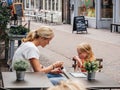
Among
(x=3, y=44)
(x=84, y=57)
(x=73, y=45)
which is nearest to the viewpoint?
(x=84, y=57)

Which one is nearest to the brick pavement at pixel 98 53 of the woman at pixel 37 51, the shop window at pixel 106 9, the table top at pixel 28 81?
the woman at pixel 37 51

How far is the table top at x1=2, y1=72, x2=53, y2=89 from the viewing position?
5.43 metres

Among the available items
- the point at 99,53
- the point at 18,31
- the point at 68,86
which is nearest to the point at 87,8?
Answer: the point at 99,53

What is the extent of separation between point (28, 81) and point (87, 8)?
25871mm

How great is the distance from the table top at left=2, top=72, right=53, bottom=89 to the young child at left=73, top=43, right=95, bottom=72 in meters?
1.24

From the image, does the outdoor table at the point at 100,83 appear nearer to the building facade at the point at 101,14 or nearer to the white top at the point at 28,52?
the white top at the point at 28,52

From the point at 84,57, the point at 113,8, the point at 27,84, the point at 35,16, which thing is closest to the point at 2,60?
the point at 84,57

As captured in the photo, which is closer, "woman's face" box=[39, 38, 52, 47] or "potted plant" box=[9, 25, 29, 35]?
"woman's face" box=[39, 38, 52, 47]

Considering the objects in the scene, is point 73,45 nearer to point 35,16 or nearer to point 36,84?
point 36,84

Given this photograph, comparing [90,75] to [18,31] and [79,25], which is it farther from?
[79,25]

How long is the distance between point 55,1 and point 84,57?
31530 millimetres

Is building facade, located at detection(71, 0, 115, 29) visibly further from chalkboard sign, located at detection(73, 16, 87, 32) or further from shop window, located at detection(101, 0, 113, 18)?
chalkboard sign, located at detection(73, 16, 87, 32)

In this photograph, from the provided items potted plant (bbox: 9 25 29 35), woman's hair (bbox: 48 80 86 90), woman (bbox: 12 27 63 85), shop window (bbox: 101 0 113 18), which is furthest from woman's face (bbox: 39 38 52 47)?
shop window (bbox: 101 0 113 18)

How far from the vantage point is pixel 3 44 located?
12328 mm
